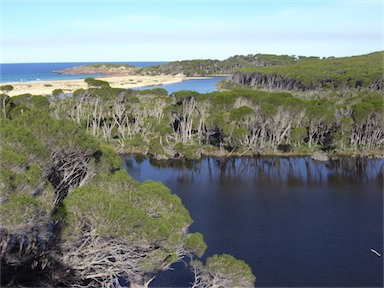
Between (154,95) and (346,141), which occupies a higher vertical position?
(154,95)

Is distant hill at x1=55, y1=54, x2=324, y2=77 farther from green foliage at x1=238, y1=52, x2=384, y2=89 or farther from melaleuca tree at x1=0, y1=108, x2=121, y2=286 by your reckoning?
melaleuca tree at x1=0, y1=108, x2=121, y2=286

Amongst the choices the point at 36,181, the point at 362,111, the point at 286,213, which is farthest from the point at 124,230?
the point at 362,111

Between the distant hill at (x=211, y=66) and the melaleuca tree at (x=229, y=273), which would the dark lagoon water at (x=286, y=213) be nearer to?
the melaleuca tree at (x=229, y=273)

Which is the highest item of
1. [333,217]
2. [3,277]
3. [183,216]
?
[183,216]

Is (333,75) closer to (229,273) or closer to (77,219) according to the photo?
(229,273)

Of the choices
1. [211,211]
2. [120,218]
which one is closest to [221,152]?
[211,211]

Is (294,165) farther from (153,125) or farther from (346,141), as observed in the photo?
(153,125)

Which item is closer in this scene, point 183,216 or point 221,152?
point 183,216

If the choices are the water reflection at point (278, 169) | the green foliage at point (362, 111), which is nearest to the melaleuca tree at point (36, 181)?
the water reflection at point (278, 169)
